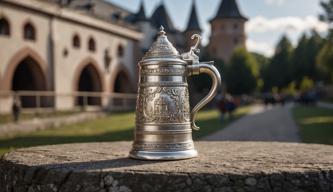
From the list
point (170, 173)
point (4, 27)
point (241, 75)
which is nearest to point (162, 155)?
point (170, 173)

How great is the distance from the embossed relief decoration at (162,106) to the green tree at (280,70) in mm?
62126

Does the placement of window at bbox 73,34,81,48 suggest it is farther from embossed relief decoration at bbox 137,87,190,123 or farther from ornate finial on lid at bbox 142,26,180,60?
embossed relief decoration at bbox 137,87,190,123

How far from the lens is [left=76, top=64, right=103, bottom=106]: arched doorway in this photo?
32.7 m

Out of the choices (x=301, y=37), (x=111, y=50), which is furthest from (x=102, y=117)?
(x=301, y=37)

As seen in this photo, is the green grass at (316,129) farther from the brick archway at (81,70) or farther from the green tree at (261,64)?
the green tree at (261,64)

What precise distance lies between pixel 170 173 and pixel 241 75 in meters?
49.4

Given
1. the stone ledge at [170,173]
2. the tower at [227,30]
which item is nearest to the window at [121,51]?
the tower at [227,30]

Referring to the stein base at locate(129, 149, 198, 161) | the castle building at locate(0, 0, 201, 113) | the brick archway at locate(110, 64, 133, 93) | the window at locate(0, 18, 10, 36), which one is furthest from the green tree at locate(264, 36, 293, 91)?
the stein base at locate(129, 149, 198, 161)

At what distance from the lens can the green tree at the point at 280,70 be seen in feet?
213

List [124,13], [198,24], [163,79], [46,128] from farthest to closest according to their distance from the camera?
1. [198,24]
2. [124,13]
3. [46,128]
4. [163,79]

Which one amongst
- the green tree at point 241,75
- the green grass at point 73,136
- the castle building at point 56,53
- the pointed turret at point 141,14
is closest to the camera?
the green grass at point 73,136

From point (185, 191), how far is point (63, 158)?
136 cm

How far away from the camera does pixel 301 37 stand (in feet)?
220

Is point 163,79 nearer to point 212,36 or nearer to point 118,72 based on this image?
point 118,72
